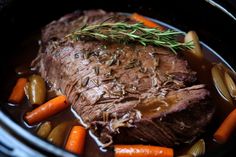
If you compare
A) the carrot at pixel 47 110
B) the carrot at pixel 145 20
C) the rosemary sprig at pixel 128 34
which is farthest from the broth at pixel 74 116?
the carrot at pixel 145 20

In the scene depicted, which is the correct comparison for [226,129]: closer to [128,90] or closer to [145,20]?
[128,90]

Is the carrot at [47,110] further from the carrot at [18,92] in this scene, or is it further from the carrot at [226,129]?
the carrot at [226,129]

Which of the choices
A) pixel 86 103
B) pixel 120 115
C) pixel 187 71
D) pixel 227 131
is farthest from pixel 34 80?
pixel 227 131

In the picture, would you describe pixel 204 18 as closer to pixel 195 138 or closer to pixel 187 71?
pixel 187 71

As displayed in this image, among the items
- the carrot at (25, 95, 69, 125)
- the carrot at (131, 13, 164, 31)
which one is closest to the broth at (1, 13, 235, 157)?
the carrot at (25, 95, 69, 125)

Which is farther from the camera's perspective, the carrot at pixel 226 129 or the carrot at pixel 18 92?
the carrot at pixel 18 92

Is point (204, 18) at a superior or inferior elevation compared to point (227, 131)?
superior
